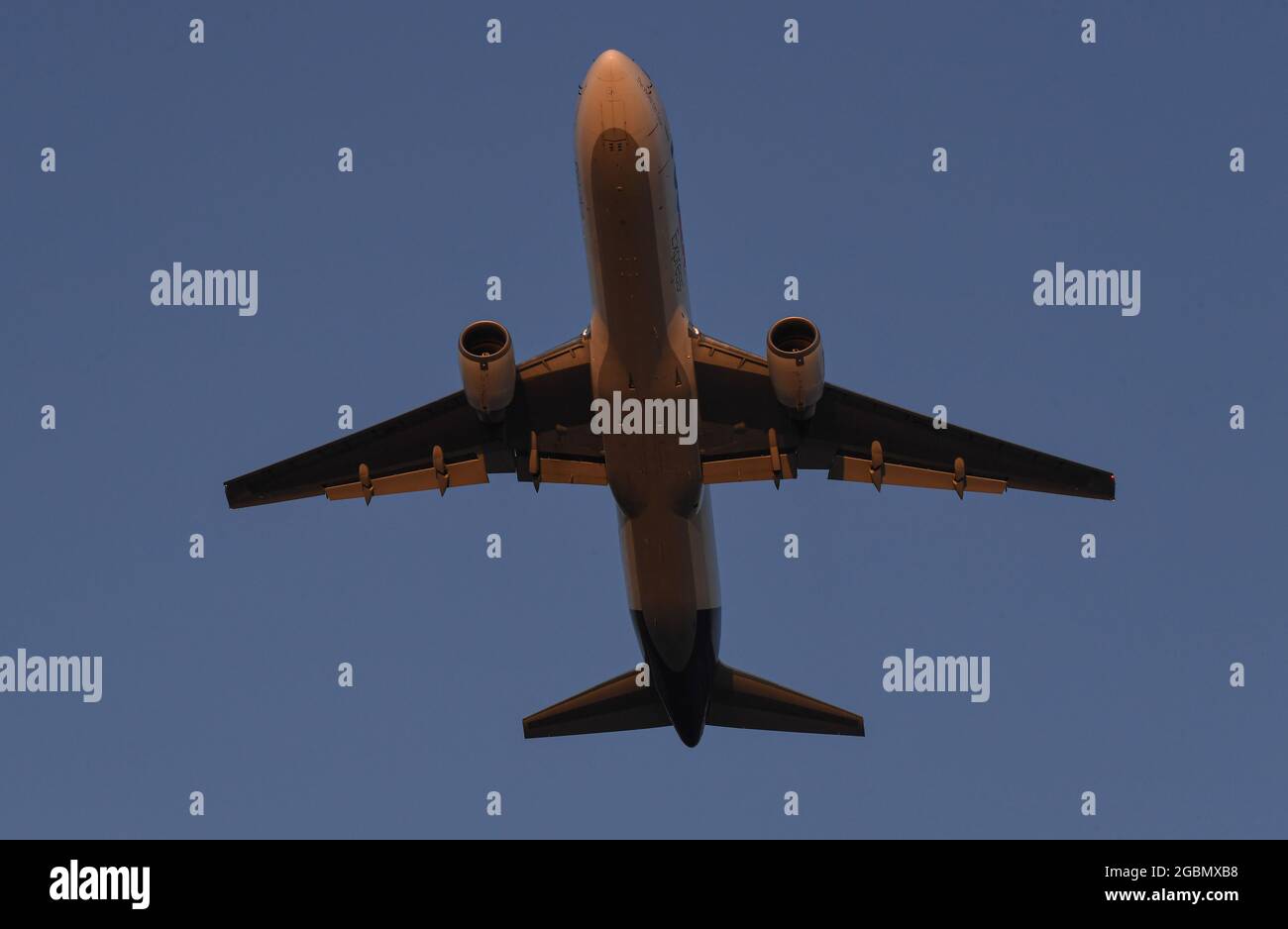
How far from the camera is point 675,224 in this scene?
108ft

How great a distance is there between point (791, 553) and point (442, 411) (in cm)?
838

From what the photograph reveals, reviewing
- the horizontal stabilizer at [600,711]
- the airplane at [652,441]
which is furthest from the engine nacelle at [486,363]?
the horizontal stabilizer at [600,711]

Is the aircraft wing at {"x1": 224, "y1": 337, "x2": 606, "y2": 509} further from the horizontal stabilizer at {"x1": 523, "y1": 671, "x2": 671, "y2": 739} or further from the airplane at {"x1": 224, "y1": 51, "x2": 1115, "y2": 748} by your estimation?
the horizontal stabilizer at {"x1": 523, "y1": 671, "x2": 671, "y2": 739}

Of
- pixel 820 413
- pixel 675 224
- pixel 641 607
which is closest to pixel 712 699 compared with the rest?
pixel 641 607

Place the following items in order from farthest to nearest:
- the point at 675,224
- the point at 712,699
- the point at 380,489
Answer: the point at 712,699 < the point at 380,489 < the point at 675,224

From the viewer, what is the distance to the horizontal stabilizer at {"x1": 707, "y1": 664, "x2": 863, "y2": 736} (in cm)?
4028

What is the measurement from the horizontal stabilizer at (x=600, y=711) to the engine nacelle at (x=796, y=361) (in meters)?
9.29

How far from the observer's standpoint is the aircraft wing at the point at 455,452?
3575 centimetres

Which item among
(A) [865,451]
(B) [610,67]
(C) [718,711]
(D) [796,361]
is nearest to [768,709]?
(C) [718,711]

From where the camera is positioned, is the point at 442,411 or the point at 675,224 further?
the point at 442,411

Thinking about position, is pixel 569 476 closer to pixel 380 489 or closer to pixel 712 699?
pixel 380 489

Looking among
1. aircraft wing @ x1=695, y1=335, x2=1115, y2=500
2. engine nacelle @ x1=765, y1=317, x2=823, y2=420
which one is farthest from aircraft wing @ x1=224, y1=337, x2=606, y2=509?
engine nacelle @ x1=765, y1=317, x2=823, y2=420

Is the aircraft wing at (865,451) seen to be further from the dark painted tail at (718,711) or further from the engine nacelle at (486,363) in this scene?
the dark painted tail at (718,711)

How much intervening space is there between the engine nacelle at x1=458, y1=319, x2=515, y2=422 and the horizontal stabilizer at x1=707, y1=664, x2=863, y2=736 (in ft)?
32.0
